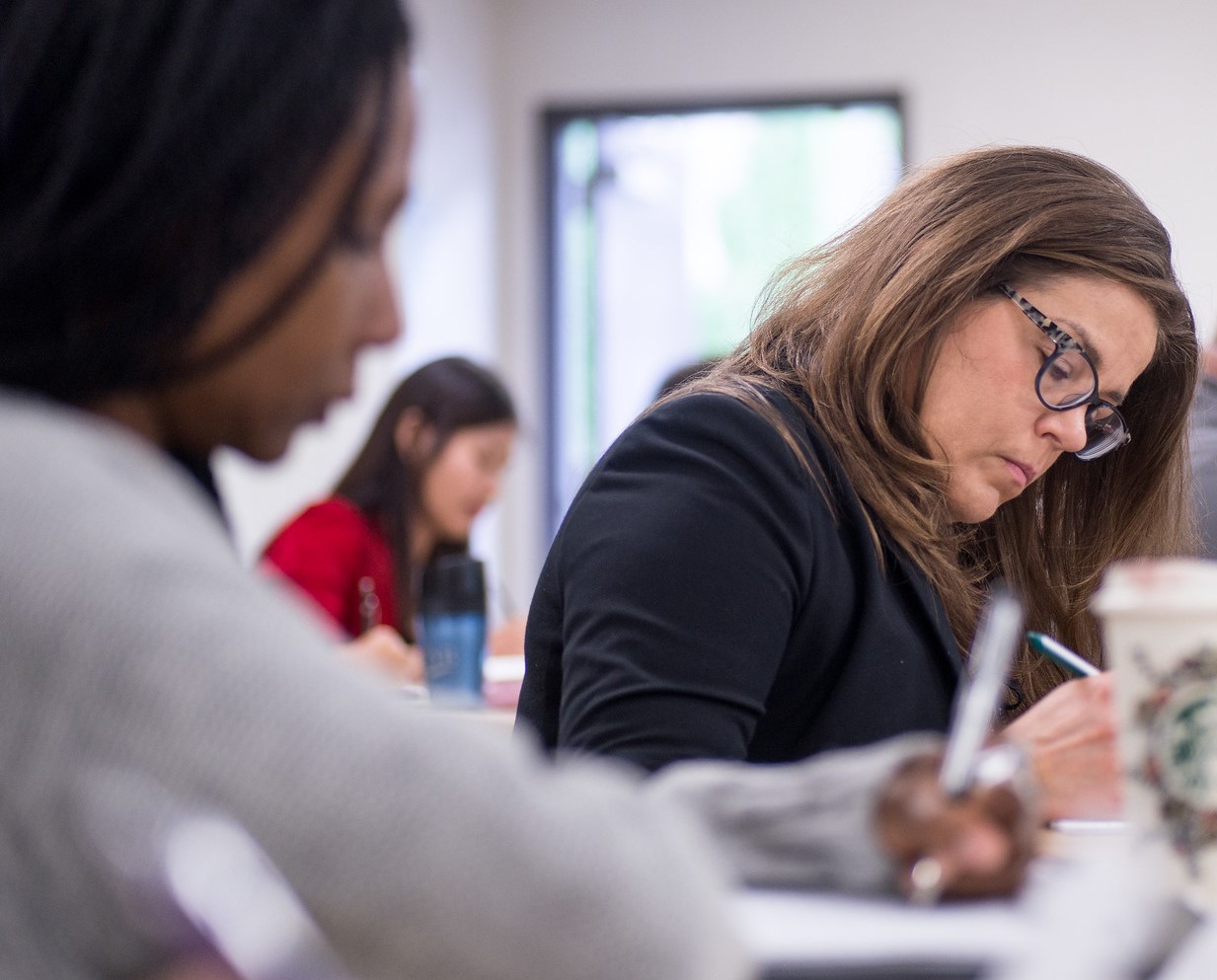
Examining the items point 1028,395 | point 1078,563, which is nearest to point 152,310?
point 1028,395

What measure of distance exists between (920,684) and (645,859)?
780mm

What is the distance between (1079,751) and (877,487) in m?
0.31

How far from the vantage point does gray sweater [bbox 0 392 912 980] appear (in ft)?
1.30

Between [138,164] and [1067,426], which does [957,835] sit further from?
[1067,426]

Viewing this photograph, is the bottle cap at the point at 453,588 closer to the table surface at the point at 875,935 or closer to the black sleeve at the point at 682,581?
the black sleeve at the point at 682,581

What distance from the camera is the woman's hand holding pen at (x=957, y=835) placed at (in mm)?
494

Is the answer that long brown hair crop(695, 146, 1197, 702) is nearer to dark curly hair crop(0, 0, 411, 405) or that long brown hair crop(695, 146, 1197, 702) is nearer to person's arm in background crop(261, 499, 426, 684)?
dark curly hair crop(0, 0, 411, 405)

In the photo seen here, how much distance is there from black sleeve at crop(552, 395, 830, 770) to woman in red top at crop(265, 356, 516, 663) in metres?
1.77

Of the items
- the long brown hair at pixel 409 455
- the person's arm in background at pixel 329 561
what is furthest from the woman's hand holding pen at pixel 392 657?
the long brown hair at pixel 409 455

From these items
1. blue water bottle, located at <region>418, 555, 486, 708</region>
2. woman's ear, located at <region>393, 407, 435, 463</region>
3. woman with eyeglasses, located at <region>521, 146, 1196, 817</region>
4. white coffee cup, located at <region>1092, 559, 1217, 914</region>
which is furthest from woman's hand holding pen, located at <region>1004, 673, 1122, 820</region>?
woman's ear, located at <region>393, 407, 435, 463</region>

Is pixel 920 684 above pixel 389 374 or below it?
above

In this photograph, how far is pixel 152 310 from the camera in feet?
1.63

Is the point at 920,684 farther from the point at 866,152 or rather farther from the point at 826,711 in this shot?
the point at 866,152

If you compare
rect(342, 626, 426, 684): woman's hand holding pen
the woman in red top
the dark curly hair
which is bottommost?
rect(342, 626, 426, 684): woman's hand holding pen
